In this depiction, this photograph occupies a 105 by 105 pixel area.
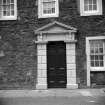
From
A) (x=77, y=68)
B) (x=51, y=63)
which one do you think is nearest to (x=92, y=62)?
(x=77, y=68)

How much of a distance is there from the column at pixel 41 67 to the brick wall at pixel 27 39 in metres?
0.27

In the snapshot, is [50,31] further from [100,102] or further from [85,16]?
[100,102]

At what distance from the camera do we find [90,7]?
11234 millimetres

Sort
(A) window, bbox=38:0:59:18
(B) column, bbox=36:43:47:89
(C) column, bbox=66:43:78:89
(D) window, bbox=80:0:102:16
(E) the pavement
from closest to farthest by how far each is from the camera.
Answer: (E) the pavement → (C) column, bbox=66:43:78:89 → (B) column, bbox=36:43:47:89 → (D) window, bbox=80:0:102:16 → (A) window, bbox=38:0:59:18

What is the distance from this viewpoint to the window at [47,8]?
11305 mm

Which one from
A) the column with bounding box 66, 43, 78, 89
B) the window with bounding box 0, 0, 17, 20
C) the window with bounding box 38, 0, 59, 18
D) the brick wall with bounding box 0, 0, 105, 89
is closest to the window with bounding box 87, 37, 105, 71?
the brick wall with bounding box 0, 0, 105, 89

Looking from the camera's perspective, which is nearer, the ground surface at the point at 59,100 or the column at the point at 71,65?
the ground surface at the point at 59,100

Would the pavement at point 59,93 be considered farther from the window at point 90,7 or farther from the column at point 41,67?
the window at point 90,7

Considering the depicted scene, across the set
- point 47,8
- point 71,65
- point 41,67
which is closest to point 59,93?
point 71,65

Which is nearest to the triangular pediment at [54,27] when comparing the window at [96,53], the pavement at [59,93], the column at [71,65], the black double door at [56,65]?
the black double door at [56,65]

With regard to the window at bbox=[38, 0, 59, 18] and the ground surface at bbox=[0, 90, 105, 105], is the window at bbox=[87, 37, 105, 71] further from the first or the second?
the window at bbox=[38, 0, 59, 18]

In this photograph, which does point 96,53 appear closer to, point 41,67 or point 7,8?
point 41,67

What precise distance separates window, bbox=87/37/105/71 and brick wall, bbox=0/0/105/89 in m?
0.37

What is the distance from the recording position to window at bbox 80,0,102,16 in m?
11.0
